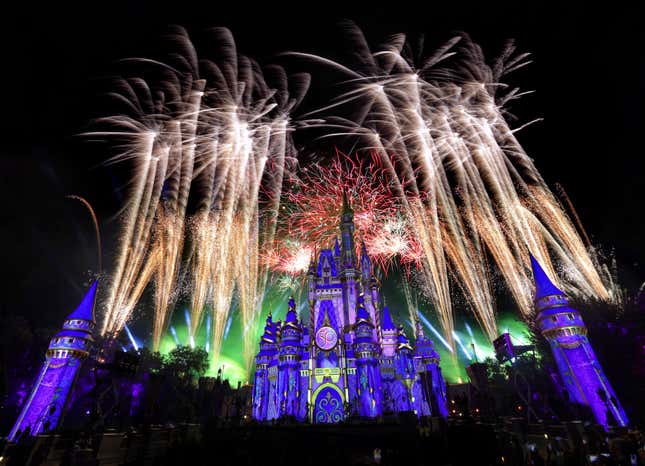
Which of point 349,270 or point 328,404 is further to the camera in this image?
point 349,270

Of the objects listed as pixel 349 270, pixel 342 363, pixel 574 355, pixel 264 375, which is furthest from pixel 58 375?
pixel 574 355

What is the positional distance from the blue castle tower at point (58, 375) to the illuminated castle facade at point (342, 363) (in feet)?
70.9

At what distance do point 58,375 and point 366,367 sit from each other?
3436 cm

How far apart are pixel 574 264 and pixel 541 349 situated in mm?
11398

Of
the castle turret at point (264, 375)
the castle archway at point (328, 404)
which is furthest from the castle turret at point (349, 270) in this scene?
the castle turret at point (264, 375)

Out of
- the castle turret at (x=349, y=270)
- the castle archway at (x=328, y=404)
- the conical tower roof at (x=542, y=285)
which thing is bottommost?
the castle archway at (x=328, y=404)

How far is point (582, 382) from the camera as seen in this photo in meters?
30.0

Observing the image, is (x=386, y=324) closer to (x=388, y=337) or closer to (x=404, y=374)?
(x=388, y=337)

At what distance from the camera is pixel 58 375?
33562 mm

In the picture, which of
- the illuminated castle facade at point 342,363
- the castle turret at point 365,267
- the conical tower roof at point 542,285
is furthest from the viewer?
the castle turret at point 365,267

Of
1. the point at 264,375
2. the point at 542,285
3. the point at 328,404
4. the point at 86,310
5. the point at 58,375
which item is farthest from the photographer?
the point at 264,375

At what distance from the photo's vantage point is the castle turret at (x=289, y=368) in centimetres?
4131

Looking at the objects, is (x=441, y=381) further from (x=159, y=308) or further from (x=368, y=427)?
(x=159, y=308)

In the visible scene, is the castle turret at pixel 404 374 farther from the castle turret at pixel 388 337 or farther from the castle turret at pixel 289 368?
the castle turret at pixel 289 368
